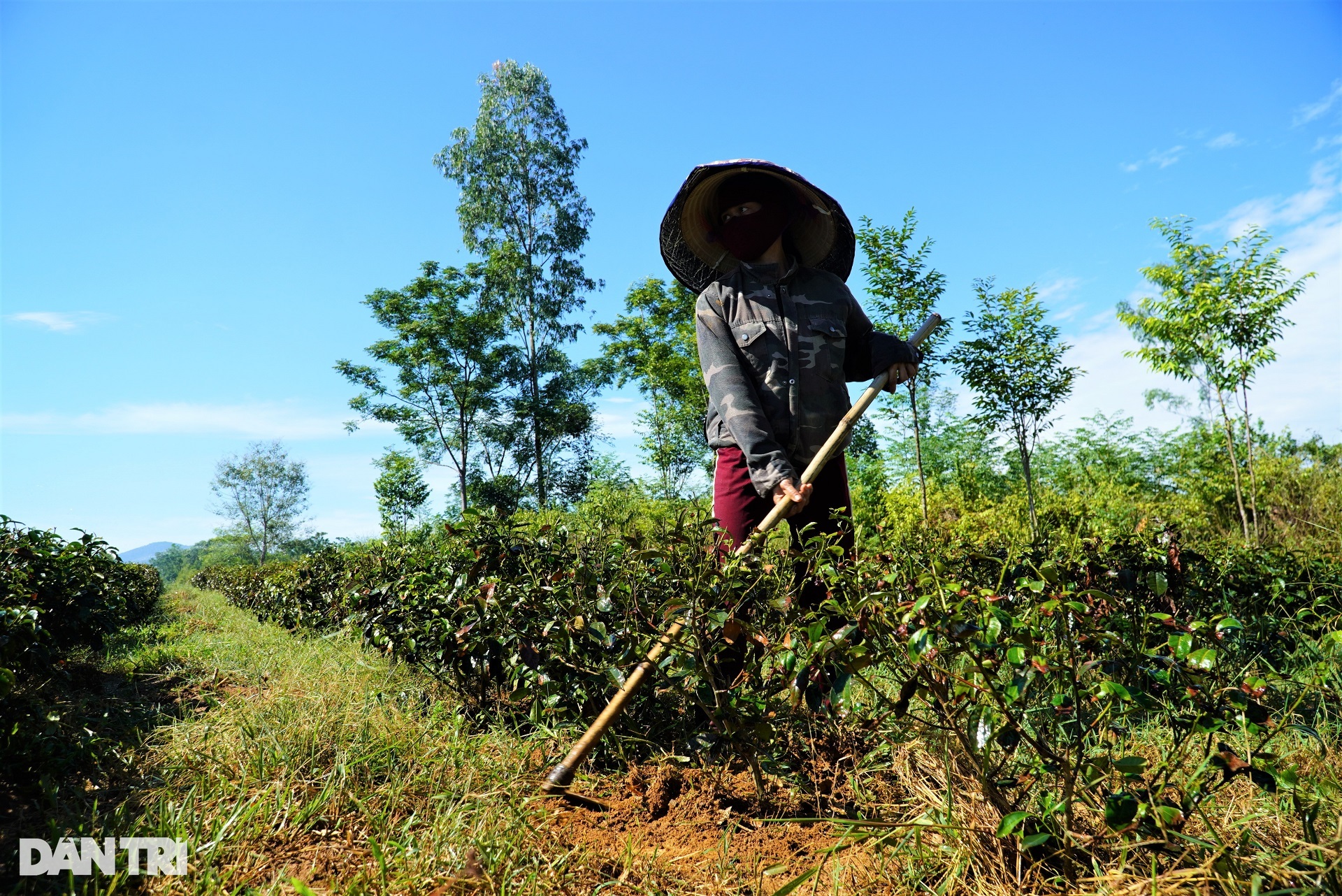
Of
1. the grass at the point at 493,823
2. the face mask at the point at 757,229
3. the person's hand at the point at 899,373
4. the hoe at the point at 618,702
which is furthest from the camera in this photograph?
the face mask at the point at 757,229

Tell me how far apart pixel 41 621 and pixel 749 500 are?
4876 millimetres

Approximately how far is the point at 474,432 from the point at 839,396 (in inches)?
990

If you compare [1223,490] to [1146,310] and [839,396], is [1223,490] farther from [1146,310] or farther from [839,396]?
[839,396]

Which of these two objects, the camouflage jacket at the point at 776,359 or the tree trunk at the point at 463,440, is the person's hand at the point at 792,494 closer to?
the camouflage jacket at the point at 776,359

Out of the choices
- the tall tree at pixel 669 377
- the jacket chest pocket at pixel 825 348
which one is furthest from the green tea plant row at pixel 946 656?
the tall tree at pixel 669 377

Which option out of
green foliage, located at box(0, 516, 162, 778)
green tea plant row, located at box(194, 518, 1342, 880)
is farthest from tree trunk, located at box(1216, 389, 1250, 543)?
green foliage, located at box(0, 516, 162, 778)

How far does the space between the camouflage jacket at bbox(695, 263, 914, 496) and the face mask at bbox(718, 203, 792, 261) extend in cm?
13

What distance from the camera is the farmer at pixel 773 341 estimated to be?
290cm

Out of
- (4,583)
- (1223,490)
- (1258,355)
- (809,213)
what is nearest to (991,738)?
(809,213)

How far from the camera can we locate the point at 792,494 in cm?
257

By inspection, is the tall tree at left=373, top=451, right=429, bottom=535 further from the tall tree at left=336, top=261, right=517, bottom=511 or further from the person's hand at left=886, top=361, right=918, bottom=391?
the person's hand at left=886, top=361, right=918, bottom=391

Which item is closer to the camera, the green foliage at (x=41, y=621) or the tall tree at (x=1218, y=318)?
the green foliage at (x=41, y=621)

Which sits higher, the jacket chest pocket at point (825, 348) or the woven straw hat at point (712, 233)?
the woven straw hat at point (712, 233)

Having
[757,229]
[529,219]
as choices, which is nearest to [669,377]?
[529,219]
